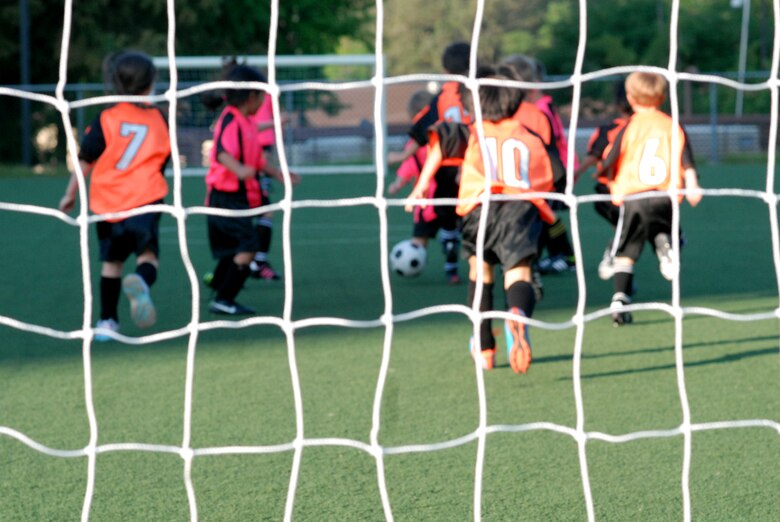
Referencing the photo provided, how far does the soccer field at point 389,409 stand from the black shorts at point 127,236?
15.2 inches

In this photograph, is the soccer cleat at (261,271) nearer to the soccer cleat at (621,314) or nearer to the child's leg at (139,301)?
the child's leg at (139,301)

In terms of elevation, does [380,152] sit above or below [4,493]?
above

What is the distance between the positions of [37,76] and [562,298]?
18.8 metres

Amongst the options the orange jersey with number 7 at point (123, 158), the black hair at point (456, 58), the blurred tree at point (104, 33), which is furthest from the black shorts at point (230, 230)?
the blurred tree at point (104, 33)

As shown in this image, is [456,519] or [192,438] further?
[192,438]

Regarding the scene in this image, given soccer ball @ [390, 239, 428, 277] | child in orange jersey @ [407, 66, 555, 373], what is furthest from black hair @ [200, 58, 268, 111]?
child in orange jersey @ [407, 66, 555, 373]

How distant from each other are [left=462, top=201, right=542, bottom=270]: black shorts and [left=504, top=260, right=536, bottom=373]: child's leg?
0.05 m

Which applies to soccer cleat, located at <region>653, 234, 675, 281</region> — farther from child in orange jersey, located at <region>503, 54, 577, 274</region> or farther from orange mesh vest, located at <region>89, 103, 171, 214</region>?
orange mesh vest, located at <region>89, 103, 171, 214</region>

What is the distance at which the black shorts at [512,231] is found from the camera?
4.68 m

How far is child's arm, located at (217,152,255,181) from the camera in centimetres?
557

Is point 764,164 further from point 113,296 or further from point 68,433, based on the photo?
point 68,433

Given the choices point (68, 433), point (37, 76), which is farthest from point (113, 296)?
point (37, 76)

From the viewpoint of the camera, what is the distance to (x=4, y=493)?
3.29 metres

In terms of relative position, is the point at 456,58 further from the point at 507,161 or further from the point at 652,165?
the point at 507,161
